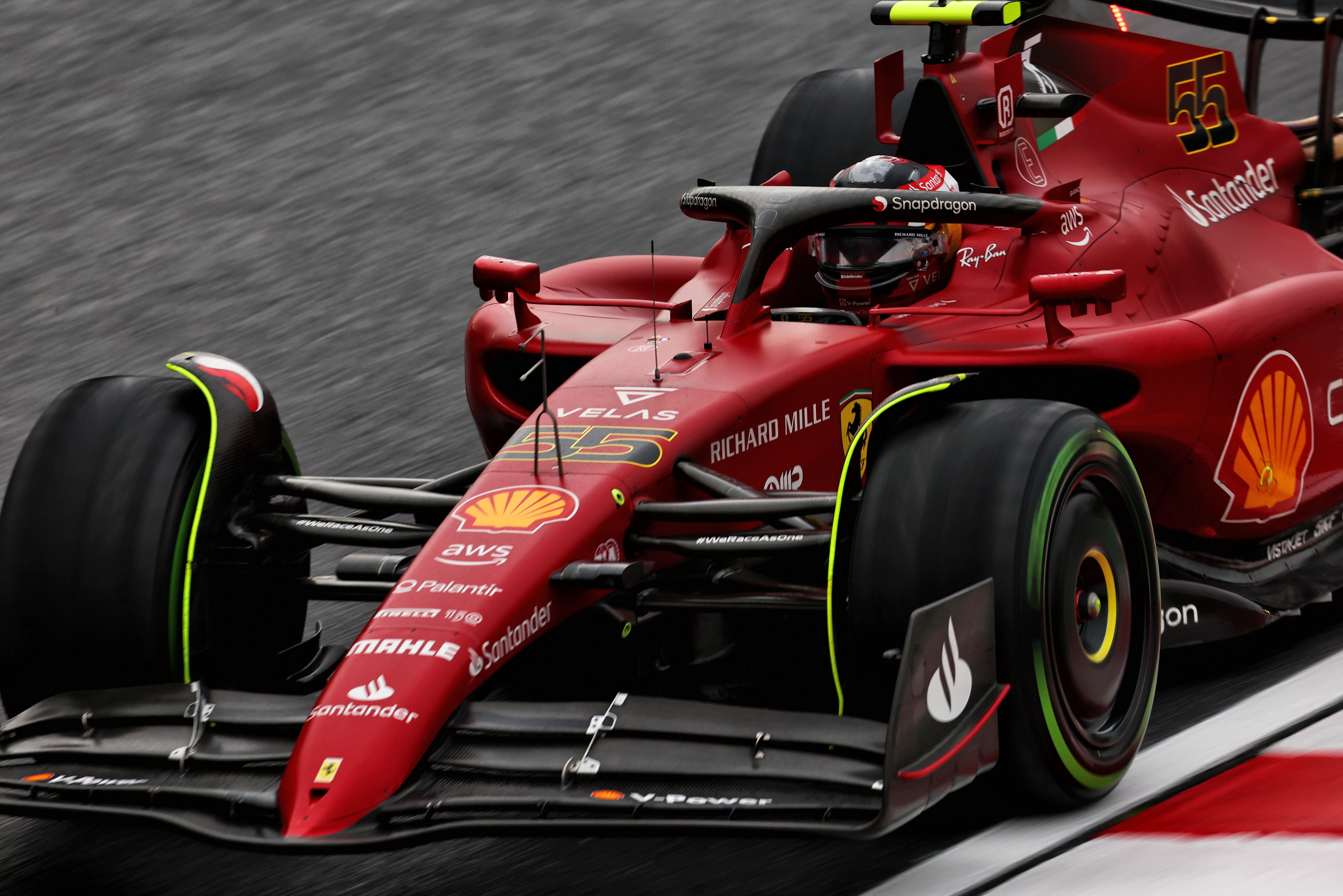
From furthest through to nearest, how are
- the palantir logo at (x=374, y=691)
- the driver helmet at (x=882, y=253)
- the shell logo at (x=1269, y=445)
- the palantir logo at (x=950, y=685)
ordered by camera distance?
1. the driver helmet at (x=882, y=253)
2. the shell logo at (x=1269, y=445)
3. the palantir logo at (x=374, y=691)
4. the palantir logo at (x=950, y=685)

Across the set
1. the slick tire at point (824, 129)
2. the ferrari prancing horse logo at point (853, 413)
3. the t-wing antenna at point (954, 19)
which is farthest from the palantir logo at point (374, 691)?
the slick tire at point (824, 129)

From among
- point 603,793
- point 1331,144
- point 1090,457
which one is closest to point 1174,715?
point 1090,457

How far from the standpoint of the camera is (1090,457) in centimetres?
395

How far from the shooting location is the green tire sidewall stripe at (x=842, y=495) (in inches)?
148

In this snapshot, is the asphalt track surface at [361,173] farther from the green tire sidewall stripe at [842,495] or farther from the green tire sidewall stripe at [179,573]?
the green tire sidewall stripe at [179,573]

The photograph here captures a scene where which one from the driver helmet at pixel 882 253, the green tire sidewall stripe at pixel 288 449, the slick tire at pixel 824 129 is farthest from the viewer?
the slick tire at pixel 824 129

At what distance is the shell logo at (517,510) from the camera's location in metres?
4.03

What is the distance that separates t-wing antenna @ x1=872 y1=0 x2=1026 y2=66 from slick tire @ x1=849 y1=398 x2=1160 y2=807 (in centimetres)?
196

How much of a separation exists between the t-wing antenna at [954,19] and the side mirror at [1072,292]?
122cm

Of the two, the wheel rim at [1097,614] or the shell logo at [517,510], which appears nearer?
the wheel rim at [1097,614]

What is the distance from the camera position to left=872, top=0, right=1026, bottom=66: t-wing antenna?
558cm

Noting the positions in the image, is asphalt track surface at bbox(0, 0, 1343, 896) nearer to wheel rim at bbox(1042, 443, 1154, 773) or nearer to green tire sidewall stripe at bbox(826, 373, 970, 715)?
wheel rim at bbox(1042, 443, 1154, 773)

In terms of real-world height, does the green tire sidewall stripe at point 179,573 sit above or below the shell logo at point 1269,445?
above

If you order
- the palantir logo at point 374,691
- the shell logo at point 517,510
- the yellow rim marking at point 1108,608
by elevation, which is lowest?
the yellow rim marking at point 1108,608
